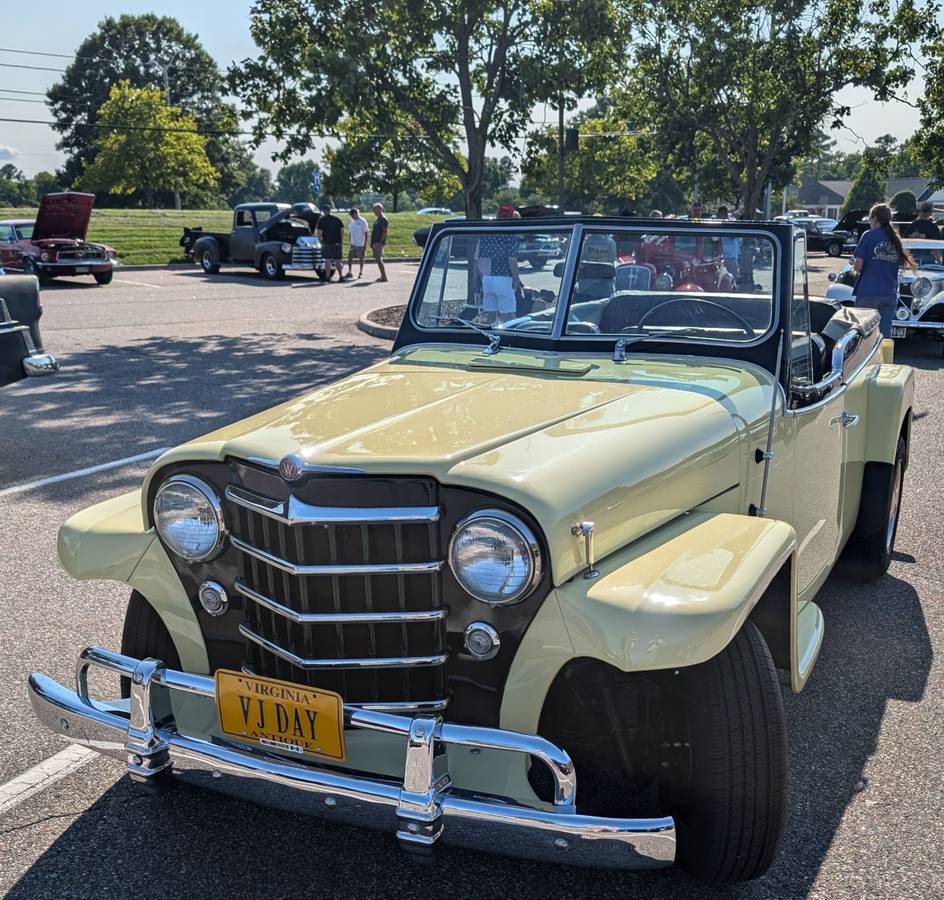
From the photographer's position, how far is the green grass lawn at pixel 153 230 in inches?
1102

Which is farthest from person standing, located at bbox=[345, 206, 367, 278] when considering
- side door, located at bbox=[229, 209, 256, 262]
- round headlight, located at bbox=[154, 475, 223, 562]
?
round headlight, located at bbox=[154, 475, 223, 562]

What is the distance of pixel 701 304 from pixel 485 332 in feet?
2.74

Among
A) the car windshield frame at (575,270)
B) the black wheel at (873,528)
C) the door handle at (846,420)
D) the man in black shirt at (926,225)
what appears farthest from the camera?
the man in black shirt at (926,225)

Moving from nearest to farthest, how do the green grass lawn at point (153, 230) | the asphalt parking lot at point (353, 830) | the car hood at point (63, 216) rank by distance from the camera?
the asphalt parking lot at point (353, 830) < the car hood at point (63, 216) < the green grass lawn at point (153, 230)

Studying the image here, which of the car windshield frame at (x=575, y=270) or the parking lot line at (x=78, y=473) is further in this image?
the parking lot line at (x=78, y=473)

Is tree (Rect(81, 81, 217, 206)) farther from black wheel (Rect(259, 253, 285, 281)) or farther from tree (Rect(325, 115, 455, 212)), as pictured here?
tree (Rect(325, 115, 455, 212))

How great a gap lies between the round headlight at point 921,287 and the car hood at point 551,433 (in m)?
10.6

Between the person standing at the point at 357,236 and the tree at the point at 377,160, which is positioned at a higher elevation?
the tree at the point at 377,160

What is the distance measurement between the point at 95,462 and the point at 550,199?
5903 cm

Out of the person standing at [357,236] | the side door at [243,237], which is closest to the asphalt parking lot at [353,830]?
the person standing at [357,236]

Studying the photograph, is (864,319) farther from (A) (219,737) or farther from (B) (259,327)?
(B) (259,327)

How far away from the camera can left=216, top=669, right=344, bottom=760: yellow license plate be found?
7.89 ft

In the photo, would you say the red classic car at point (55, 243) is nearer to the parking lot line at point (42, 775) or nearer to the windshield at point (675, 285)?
the windshield at point (675, 285)

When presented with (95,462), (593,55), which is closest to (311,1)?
(593,55)
